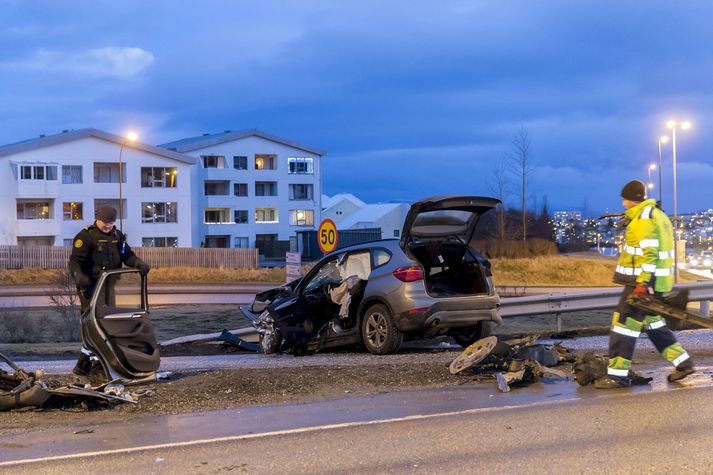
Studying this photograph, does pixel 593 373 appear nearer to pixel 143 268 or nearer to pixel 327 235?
pixel 143 268

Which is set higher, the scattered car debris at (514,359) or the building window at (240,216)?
the building window at (240,216)

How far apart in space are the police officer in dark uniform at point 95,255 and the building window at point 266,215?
72335 millimetres

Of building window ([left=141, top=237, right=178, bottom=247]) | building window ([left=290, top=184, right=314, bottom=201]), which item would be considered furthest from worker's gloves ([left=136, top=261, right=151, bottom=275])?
building window ([left=290, top=184, right=314, bottom=201])

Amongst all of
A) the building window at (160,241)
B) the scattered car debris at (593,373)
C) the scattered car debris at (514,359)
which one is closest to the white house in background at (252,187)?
the building window at (160,241)

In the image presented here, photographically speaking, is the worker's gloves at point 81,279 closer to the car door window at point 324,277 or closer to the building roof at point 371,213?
the car door window at point 324,277

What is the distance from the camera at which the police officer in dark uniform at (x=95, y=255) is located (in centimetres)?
905

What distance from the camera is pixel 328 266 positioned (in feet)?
41.3

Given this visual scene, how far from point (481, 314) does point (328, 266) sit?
245 cm

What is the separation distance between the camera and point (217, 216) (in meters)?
80.4

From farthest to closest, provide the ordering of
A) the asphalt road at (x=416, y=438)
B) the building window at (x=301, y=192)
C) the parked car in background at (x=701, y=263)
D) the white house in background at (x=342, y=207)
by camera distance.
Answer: the white house in background at (x=342, y=207), the building window at (x=301, y=192), the parked car in background at (x=701, y=263), the asphalt road at (x=416, y=438)

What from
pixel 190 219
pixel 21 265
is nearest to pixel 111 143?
pixel 190 219

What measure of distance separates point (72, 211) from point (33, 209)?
2.75 m

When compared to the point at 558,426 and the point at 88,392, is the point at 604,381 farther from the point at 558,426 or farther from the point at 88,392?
the point at 88,392

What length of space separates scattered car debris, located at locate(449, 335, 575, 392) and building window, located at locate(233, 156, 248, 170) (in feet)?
238
